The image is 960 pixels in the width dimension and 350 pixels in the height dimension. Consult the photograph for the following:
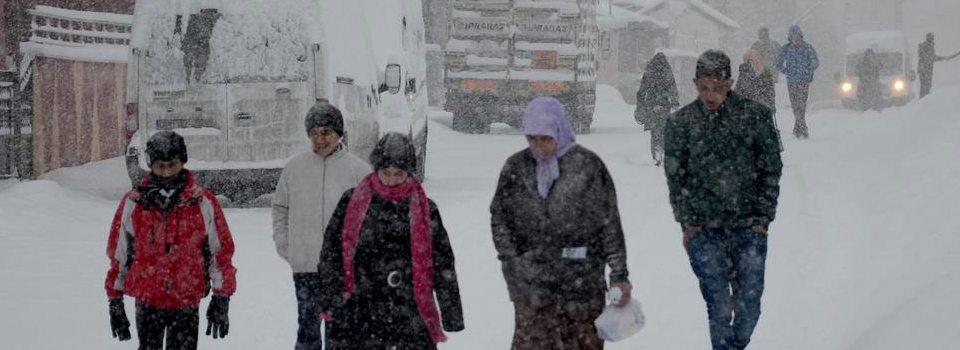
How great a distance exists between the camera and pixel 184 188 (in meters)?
5.21

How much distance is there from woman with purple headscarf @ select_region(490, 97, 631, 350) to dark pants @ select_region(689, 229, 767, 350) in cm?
110

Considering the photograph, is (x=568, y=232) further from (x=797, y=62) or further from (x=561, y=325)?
(x=797, y=62)

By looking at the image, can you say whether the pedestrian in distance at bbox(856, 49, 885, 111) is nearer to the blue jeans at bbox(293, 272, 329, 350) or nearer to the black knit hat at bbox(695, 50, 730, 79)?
the black knit hat at bbox(695, 50, 730, 79)

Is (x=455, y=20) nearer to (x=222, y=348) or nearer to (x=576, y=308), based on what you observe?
(x=222, y=348)

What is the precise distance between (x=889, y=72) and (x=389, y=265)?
37.0 m

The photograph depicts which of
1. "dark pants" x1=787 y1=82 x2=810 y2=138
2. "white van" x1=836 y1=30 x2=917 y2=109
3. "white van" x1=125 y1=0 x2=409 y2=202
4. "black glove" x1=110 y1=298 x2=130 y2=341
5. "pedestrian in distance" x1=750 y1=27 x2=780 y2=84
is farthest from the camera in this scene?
"white van" x1=836 y1=30 x2=917 y2=109

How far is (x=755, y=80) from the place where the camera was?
54.7 ft

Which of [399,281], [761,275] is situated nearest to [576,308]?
[399,281]

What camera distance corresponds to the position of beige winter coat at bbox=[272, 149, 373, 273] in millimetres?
5816

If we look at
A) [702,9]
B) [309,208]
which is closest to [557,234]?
[309,208]

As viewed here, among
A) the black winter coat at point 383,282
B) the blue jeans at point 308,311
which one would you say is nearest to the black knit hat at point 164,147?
the black winter coat at point 383,282

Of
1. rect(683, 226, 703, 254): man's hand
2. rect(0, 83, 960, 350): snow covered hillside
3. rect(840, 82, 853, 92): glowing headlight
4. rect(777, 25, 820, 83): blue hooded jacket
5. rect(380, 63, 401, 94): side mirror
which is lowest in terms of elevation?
rect(0, 83, 960, 350): snow covered hillside

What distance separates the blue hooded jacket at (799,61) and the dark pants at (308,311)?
14200mm

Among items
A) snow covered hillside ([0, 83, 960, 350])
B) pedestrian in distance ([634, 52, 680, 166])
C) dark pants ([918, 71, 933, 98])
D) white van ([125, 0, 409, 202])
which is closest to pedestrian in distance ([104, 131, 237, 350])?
snow covered hillside ([0, 83, 960, 350])
